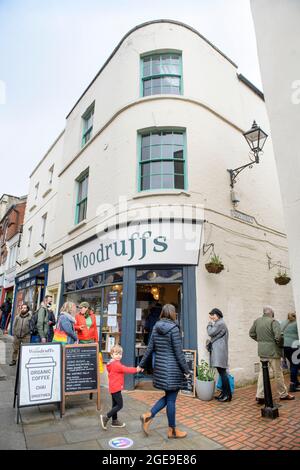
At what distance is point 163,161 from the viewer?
834 cm

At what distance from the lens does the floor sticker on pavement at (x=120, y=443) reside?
3750mm

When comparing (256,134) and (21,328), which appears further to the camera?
(21,328)

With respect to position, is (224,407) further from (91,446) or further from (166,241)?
(166,241)

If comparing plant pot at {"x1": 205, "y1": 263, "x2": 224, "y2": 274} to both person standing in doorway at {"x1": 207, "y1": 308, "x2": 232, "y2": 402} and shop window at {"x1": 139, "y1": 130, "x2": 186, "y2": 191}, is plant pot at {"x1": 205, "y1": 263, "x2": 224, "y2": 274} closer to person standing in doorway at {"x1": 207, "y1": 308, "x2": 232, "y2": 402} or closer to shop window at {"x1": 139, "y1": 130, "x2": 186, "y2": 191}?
person standing in doorway at {"x1": 207, "y1": 308, "x2": 232, "y2": 402}

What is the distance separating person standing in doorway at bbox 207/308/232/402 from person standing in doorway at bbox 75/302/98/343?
9.45 feet

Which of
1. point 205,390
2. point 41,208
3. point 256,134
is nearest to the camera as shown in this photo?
point 205,390

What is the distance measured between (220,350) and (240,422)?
1595mm

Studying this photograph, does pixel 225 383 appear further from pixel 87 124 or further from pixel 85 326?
pixel 87 124

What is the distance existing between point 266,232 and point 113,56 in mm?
8364

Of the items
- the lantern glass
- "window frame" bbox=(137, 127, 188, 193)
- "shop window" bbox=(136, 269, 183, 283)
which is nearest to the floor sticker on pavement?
"shop window" bbox=(136, 269, 183, 283)

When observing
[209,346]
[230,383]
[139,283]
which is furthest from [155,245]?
[230,383]

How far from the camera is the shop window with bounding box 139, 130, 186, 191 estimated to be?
322 inches

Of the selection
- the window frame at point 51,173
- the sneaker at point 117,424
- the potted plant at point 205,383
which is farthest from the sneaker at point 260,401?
the window frame at point 51,173
